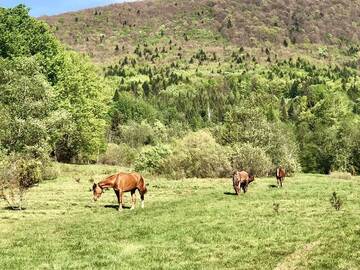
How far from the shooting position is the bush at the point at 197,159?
2562 inches

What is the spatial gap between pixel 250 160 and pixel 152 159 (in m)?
14.0

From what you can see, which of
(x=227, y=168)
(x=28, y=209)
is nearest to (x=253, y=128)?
(x=227, y=168)

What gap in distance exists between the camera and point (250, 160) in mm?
65250

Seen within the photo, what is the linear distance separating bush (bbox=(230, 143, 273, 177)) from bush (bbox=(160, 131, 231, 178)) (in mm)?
1195

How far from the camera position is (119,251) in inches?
918

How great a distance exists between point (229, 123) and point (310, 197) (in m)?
40.6

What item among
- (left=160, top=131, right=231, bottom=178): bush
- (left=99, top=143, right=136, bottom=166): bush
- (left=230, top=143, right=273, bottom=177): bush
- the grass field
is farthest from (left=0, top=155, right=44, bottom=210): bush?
(left=99, top=143, right=136, bottom=166): bush

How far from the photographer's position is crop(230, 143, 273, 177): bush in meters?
64.9

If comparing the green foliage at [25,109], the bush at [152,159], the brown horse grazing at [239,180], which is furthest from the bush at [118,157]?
the brown horse grazing at [239,180]

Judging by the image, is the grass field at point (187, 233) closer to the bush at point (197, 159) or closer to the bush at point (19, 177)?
the bush at point (19, 177)

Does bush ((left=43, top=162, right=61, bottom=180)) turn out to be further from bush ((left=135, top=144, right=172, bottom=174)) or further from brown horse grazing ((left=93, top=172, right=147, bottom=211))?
brown horse grazing ((left=93, top=172, right=147, bottom=211))

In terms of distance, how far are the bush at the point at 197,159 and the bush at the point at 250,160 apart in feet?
3.92

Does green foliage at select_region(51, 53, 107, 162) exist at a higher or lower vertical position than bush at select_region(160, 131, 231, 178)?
higher

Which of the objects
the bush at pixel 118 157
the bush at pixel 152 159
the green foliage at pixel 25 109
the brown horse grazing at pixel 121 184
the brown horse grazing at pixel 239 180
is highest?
the green foliage at pixel 25 109
